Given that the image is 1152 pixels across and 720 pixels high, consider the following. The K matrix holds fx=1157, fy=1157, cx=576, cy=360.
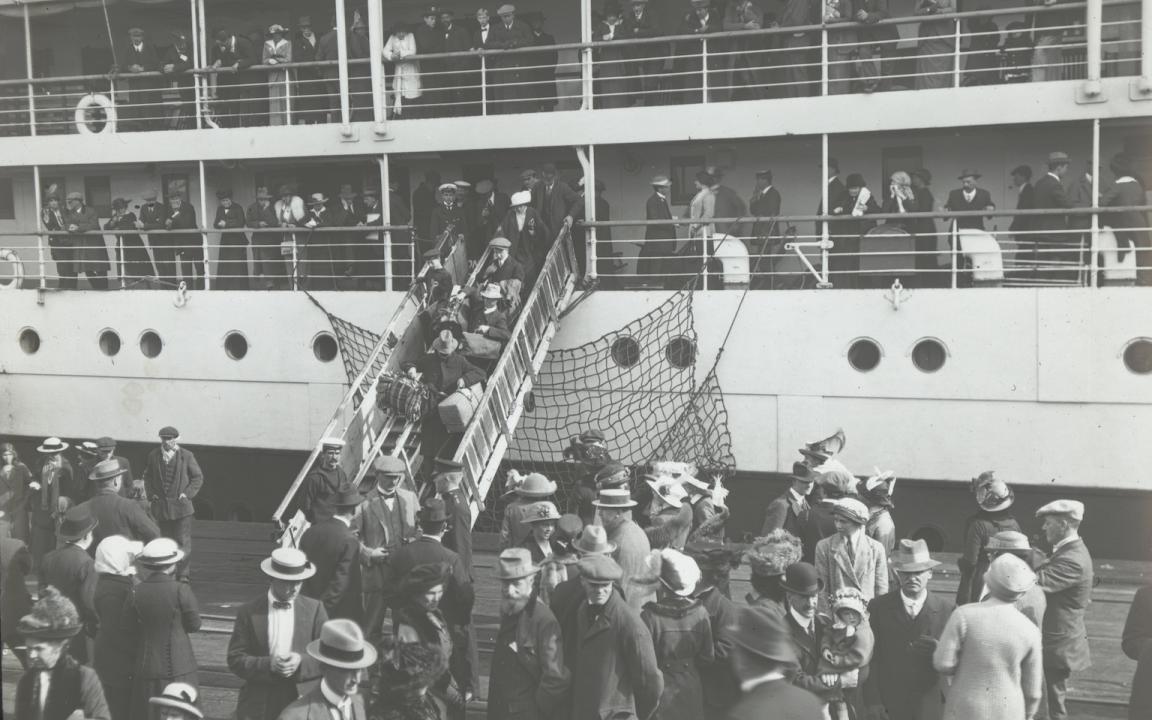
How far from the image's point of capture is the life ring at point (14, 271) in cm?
1698

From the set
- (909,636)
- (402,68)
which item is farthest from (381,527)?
(402,68)

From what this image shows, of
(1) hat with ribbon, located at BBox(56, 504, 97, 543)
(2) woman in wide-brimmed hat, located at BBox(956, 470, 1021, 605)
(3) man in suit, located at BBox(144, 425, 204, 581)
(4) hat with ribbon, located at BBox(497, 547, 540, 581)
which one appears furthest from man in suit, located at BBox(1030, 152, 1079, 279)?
(1) hat with ribbon, located at BBox(56, 504, 97, 543)

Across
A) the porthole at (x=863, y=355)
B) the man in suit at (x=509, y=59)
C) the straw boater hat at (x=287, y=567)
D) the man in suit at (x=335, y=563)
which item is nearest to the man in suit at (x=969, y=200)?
the porthole at (x=863, y=355)

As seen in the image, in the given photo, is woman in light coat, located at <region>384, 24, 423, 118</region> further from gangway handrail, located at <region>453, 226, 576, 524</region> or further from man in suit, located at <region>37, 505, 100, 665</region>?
man in suit, located at <region>37, 505, 100, 665</region>

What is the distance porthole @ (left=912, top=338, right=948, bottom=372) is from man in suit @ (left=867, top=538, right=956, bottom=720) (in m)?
6.80

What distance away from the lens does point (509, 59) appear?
645 inches

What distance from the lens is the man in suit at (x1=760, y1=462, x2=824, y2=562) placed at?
8.37 m

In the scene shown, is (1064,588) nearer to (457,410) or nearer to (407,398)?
(457,410)

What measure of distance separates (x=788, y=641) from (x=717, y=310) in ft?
31.4

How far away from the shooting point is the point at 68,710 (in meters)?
5.32

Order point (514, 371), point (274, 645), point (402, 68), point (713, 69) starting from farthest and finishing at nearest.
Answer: point (402, 68) → point (713, 69) → point (514, 371) → point (274, 645)

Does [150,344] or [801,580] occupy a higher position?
[150,344]

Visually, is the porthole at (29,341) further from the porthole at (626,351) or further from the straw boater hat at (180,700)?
the straw boater hat at (180,700)

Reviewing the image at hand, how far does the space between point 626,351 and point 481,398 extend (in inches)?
112
